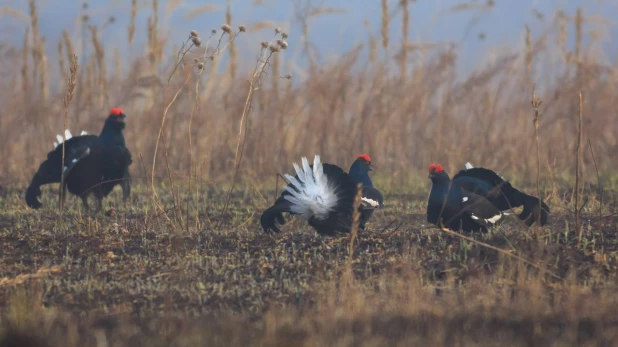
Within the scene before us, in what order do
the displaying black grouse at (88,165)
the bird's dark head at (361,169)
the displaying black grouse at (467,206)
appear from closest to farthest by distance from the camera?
the displaying black grouse at (467,206) < the bird's dark head at (361,169) < the displaying black grouse at (88,165)

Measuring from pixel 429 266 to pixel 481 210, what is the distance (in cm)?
106

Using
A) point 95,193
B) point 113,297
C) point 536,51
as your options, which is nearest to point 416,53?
point 536,51

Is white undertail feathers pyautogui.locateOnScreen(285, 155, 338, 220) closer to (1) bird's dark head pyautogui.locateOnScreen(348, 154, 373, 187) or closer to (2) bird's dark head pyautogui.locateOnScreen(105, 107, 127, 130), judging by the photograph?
(1) bird's dark head pyautogui.locateOnScreen(348, 154, 373, 187)

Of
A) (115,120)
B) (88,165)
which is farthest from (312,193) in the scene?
(115,120)

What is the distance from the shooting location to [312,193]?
19.0 feet

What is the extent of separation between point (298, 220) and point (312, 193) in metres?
1.08

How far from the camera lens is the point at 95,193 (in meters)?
7.32

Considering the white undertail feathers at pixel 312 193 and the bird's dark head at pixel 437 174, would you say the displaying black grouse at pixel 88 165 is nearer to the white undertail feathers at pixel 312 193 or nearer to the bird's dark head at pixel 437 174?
the white undertail feathers at pixel 312 193

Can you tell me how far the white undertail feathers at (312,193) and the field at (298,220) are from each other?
0.62 ft

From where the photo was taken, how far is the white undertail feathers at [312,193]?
227 inches

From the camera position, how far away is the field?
150 inches

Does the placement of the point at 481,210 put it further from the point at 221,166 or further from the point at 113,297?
the point at 221,166

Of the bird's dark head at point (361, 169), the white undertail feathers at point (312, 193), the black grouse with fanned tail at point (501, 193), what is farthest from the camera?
the bird's dark head at point (361, 169)

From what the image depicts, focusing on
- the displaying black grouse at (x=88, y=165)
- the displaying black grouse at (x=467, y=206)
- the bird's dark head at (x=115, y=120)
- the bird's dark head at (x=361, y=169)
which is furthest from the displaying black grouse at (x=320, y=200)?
the bird's dark head at (x=115, y=120)
